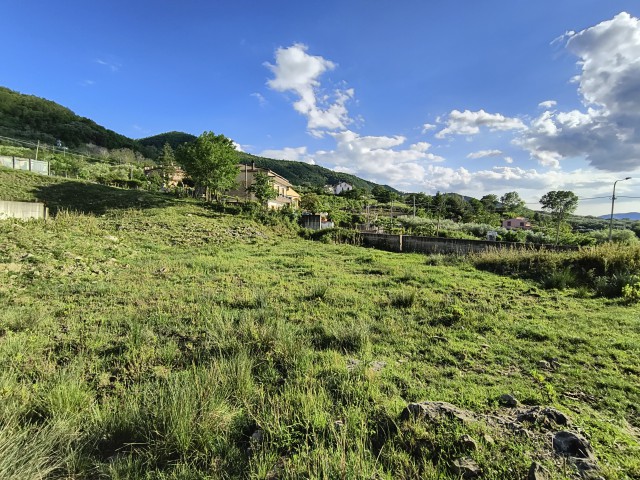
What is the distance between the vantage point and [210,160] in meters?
26.2

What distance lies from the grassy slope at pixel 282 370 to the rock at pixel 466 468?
0.08m

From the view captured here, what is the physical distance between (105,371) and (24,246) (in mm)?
9729

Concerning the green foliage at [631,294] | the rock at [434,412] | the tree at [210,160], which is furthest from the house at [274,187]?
the rock at [434,412]

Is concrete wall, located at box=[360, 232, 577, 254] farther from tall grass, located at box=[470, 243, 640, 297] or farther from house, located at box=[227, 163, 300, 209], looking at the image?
house, located at box=[227, 163, 300, 209]

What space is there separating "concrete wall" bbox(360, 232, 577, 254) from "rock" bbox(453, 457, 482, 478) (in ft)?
46.0

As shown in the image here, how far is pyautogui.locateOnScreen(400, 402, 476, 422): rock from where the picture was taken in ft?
8.68

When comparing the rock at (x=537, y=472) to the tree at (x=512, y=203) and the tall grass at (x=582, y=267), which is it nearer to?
the tall grass at (x=582, y=267)

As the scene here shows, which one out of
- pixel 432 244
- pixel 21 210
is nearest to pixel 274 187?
pixel 432 244

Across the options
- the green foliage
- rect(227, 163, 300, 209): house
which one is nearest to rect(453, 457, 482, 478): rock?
the green foliage

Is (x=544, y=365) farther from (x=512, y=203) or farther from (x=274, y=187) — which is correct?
(x=512, y=203)

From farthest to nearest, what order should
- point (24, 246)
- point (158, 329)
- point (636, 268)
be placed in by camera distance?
point (24, 246) < point (636, 268) < point (158, 329)

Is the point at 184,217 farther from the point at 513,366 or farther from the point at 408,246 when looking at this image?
the point at 513,366

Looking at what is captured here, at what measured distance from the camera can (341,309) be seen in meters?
6.72

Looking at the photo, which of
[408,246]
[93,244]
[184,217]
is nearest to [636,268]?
[408,246]
